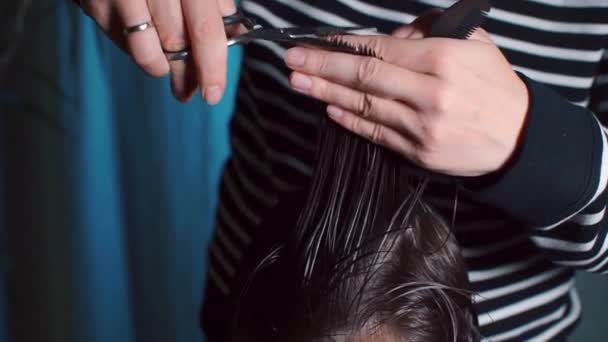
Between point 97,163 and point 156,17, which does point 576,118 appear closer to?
point 156,17

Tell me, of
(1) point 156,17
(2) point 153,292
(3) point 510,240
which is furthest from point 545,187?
(2) point 153,292

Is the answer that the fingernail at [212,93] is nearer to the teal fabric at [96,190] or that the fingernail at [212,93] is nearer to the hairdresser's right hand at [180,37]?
the hairdresser's right hand at [180,37]

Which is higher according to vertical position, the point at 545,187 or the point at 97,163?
the point at 545,187

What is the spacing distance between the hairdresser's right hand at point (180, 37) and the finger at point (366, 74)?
0.06 m

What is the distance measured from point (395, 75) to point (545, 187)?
13 cm

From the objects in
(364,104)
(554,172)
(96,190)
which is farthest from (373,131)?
(96,190)

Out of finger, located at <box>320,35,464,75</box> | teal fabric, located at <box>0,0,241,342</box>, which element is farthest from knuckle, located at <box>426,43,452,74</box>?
teal fabric, located at <box>0,0,241,342</box>

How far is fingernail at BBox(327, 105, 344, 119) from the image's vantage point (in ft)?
1.47

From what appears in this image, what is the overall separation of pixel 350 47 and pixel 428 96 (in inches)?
2.7

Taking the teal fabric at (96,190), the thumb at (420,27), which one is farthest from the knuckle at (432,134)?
the teal fabric at (96,190)

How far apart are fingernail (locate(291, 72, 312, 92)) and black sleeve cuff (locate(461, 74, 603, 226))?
13 cm

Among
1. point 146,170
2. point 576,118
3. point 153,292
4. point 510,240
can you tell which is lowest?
point 153,292

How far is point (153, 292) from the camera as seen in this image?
1167 mm

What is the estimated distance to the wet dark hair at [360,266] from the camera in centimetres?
48
